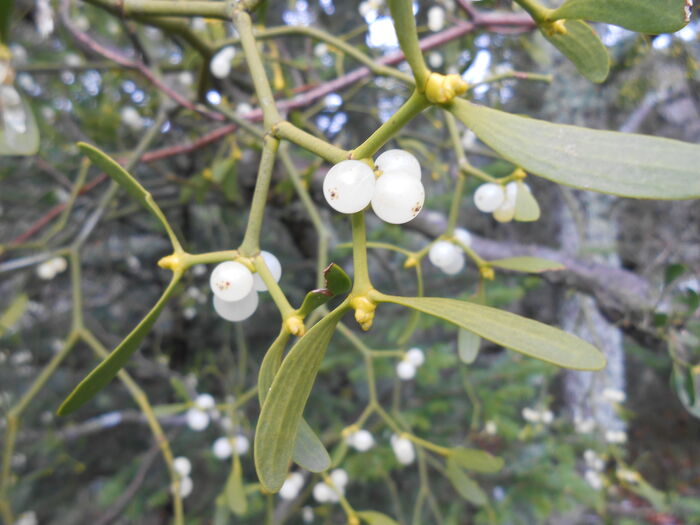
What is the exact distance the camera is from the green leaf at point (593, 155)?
0.18m

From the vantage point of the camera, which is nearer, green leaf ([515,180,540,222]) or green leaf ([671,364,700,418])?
green leaf ([515,180,540,222])

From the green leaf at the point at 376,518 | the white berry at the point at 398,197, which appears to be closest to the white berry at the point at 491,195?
the white berry at the point at 398,197

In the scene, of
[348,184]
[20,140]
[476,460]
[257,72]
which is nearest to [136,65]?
[20,140]

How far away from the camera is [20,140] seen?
40cm

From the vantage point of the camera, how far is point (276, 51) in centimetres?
97

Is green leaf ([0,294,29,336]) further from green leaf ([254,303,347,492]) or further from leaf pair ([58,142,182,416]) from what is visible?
green leaf ([254,303,347,492])

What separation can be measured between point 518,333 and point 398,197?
9 cm

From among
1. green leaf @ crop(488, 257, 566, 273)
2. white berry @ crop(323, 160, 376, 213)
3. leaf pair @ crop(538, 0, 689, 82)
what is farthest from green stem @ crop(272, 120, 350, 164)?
green leaf @ crop(488, 257, 566, 273)

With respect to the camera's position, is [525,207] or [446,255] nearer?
[525,207]

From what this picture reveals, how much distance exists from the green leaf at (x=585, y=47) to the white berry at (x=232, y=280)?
8.5 inches

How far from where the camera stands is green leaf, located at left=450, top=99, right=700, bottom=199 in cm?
18

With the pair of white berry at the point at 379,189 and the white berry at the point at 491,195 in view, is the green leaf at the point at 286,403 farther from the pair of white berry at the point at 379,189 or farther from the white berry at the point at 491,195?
the white berry at the point at 491,195

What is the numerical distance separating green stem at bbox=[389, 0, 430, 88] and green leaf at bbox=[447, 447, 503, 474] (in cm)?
45

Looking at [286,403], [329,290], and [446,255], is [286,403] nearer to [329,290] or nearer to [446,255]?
[329,290]
